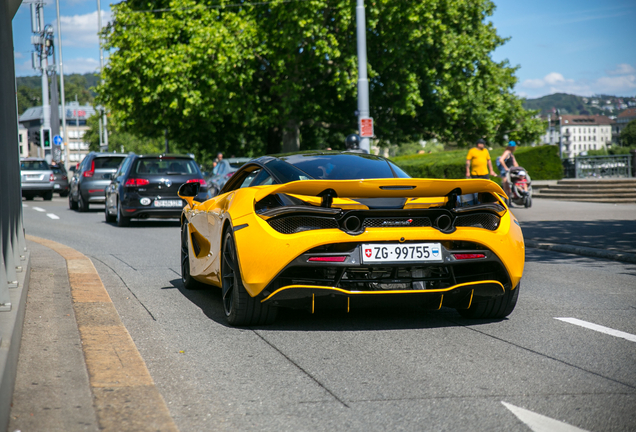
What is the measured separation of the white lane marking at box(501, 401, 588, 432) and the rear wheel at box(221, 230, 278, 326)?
7.46ft

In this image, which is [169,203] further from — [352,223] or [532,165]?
[532,165]

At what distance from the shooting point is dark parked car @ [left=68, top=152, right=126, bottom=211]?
2198 centimetres

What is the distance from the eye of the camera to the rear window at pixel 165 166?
54.2 feet

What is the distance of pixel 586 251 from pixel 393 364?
688cm

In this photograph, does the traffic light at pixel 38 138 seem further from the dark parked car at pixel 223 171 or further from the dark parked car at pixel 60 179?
the dark parked car at pixel 223 171

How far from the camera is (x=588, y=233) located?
12875 millimetres

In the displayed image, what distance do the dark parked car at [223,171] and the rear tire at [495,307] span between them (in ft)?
53.4

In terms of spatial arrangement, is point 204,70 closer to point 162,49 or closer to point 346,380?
point 162,49

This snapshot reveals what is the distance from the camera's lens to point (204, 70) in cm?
2816

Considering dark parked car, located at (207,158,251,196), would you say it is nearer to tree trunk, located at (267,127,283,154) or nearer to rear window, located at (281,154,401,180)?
tree trunk, located at (267,127,283,154)

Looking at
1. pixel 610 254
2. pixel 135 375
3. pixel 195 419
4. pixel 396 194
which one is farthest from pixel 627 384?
pixel 610 254

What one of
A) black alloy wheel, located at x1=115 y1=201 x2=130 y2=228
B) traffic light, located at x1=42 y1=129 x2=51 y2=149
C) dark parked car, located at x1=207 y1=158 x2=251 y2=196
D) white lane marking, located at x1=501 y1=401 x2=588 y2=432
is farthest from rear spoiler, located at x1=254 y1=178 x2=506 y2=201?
traffic light, located at x1=42 y1=129 x2=51 y2=149

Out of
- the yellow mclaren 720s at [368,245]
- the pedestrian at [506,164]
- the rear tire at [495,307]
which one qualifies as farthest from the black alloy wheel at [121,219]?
the rear tire at [495,307]

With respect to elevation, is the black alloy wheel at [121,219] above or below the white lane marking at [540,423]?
above
